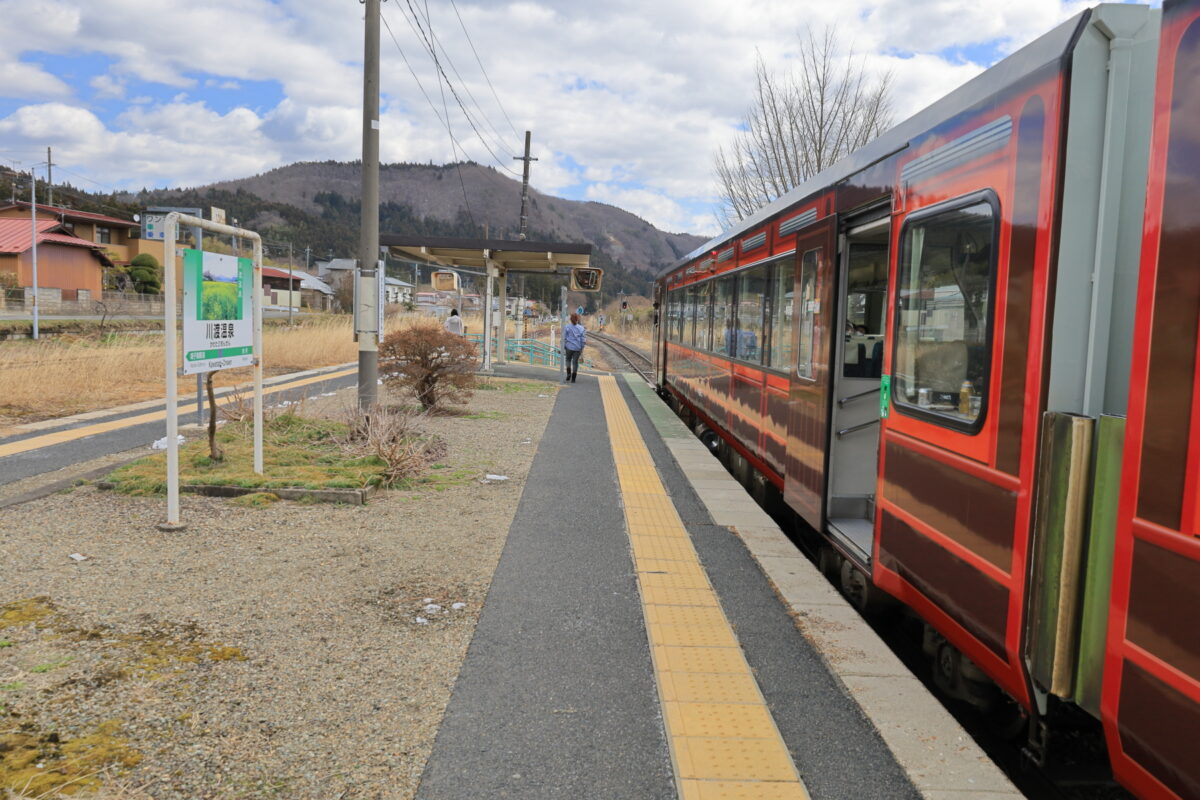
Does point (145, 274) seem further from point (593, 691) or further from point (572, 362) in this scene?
point (593, 691)

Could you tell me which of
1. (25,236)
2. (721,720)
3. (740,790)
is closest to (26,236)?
(25,236)

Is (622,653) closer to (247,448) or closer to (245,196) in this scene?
(247,448)

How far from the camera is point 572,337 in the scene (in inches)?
796

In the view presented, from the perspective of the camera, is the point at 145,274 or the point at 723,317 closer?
the point at 723,317

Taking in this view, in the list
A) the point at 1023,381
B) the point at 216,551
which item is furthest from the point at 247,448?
the point at 1023,381

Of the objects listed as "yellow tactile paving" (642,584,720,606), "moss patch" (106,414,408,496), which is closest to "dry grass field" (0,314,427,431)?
"moss patch" (106,414,408,496)

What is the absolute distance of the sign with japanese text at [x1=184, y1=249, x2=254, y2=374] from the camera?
6.45 m

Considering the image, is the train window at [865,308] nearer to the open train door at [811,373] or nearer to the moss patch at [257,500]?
the open train door at [811,373]

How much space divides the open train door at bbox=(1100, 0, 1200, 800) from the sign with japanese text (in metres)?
5.92

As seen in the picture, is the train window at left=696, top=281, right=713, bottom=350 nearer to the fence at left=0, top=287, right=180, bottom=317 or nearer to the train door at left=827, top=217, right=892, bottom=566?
the train door at left=827, top=217, right=892, bottom=566

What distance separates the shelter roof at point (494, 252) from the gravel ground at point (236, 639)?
12490 mm

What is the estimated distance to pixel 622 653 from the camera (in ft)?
14.2

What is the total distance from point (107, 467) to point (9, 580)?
370 cm

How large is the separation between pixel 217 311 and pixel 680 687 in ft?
15.9
